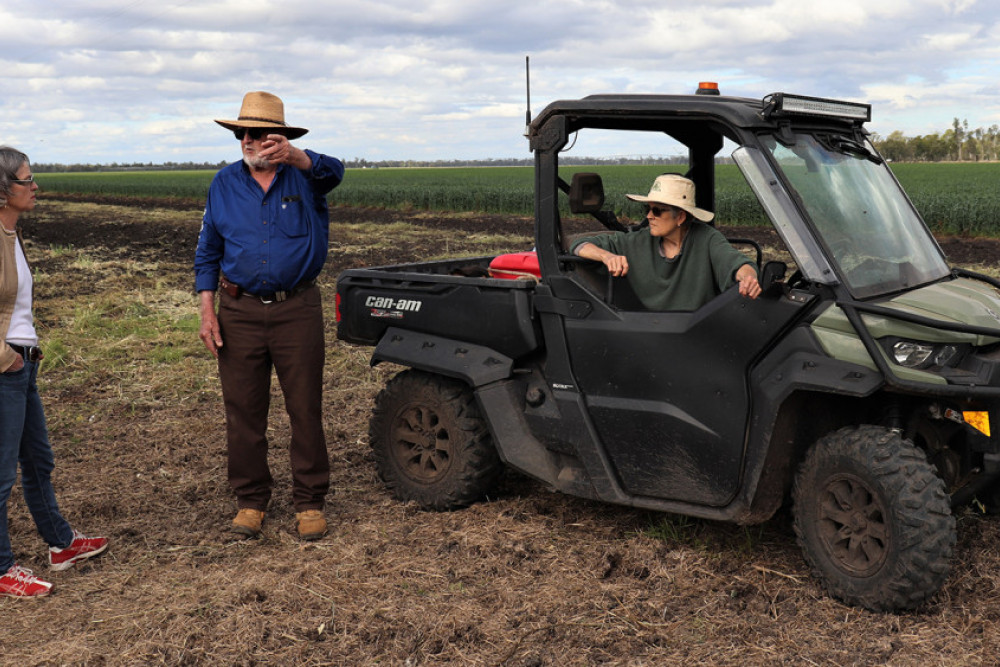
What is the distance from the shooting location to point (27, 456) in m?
4.46

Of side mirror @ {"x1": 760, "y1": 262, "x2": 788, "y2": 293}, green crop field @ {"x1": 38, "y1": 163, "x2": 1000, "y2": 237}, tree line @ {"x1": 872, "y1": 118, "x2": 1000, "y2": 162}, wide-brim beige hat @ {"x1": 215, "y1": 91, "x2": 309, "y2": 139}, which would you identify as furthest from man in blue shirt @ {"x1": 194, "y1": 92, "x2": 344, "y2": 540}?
tree line @ {"x1": 872, "y1": 118, "x2": 1000, "y2": 162}

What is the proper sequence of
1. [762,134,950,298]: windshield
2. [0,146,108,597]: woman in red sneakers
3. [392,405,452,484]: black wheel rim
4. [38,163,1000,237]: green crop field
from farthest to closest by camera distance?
1. [38,163,1000,237]: green crop field
2. [392,405,452,484]: black wheel rim
3. [0,146,108,597]: woman in red sneakers
4. [762,134,950,298]: windshield

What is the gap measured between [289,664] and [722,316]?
86.4 inches

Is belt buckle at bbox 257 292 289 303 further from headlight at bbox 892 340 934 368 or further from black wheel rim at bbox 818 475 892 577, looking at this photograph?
headlight at bbox 892 340 934 368

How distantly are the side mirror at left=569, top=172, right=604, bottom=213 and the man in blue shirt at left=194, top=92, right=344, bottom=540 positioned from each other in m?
1.26

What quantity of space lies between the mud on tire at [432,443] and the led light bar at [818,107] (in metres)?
2.10

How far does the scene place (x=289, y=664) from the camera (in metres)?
3.56

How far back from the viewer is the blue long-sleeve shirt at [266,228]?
4.81 metres

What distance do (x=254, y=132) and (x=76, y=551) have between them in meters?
2.23

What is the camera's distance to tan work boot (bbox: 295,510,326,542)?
190 inches

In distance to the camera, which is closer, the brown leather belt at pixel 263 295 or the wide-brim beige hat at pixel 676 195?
the wide-brim beige hat at pixel 676 195

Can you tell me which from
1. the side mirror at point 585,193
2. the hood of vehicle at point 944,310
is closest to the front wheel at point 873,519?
the hood of vehicle at point 944,310

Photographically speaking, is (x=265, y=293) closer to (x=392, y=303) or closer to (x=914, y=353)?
(x=392, y=303)

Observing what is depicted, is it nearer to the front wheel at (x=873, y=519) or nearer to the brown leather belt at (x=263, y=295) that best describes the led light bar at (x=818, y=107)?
the front wheel at (x=873, y=519)
